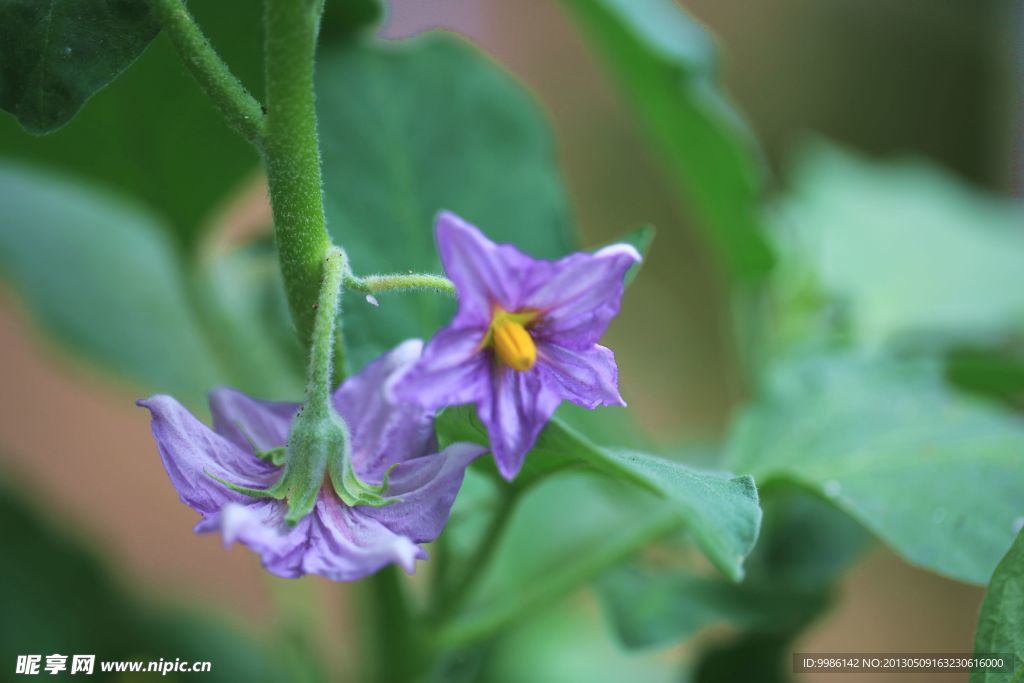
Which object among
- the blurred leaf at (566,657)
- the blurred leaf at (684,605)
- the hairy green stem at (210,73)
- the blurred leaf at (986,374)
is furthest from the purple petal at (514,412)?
the blurred leaf at (566,657)

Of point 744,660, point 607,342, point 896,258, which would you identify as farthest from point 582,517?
point 607,342

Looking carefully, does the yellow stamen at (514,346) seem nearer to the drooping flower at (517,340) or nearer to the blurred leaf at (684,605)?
the drooping flower at (517,340)

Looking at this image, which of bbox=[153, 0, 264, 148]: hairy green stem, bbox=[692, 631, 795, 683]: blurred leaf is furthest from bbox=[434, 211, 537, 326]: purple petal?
bbox=[692, 631, 795, 683]: blurred leaf

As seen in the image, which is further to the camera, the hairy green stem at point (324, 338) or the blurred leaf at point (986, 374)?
the blurred leaf at point (986, 374)

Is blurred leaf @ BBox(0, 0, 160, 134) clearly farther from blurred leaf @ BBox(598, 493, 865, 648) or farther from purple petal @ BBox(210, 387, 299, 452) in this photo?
blurred leaf @ BBox(598, 493, 865, 648)

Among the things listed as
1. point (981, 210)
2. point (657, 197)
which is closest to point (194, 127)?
point (981, 210)

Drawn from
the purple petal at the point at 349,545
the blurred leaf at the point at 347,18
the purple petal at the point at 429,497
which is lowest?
the purple petal at the point at 349,545

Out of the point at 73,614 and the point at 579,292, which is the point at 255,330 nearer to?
the point at 73,614
